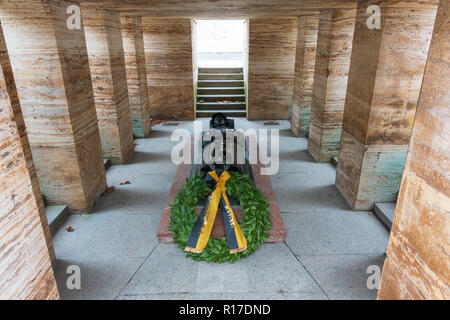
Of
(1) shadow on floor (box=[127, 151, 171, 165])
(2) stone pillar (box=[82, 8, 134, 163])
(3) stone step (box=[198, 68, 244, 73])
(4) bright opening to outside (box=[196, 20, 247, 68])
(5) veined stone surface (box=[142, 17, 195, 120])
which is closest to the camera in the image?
(2) stone pillar (box=[82, 8, 134, 163])

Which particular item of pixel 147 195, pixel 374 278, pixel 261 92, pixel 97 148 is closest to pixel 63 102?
pixel 97 148

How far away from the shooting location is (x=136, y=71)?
7586mm

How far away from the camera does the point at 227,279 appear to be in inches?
132

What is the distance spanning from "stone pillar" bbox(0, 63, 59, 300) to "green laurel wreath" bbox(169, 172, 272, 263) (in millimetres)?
2239

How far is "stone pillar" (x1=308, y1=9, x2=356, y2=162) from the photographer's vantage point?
5.59 meters

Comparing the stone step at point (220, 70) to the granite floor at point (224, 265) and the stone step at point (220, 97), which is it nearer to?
the stone step at point (220, 97)

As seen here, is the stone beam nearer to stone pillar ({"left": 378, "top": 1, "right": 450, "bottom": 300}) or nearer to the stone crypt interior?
the stone crypt interior

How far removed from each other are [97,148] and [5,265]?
3.84 metres

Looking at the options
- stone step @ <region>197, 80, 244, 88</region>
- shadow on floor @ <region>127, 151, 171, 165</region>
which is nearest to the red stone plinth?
shadow on floor @ <region>127, 151, 171, 165</region>

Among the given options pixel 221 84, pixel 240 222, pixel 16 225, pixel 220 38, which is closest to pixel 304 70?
pixel 221 84

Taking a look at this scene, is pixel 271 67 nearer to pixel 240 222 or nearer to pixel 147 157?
pixel 147 157

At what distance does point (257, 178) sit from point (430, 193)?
3.83m

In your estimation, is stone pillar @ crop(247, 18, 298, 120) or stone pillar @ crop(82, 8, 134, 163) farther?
stone pillar @ crop(247, 18, 298, 120)

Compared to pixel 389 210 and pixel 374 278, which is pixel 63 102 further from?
pixel 389 210
